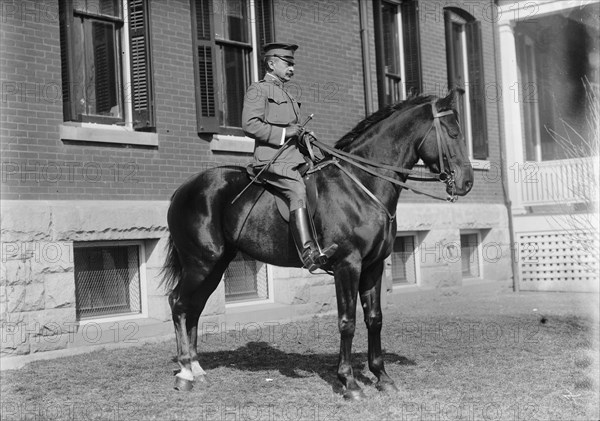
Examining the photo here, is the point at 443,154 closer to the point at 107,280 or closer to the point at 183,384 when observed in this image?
the point at 183,384

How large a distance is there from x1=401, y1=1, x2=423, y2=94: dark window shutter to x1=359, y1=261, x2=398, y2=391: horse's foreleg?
329 inches

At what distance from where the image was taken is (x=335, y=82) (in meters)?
13.1

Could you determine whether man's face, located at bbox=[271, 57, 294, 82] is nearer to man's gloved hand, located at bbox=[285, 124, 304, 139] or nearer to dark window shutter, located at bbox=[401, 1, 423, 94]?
man's gloved hand, located at bbox=[285, 124, 304, 139]

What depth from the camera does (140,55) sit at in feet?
33.9

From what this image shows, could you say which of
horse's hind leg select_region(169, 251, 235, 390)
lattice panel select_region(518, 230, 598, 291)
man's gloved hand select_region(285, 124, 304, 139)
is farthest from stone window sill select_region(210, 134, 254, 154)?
lattice panel select_region(518, 230, 598, 291)

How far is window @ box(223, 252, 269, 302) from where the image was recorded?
11438 millimetres

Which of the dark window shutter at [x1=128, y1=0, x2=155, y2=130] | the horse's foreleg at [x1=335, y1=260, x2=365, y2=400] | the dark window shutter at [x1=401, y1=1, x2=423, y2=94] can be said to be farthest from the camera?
the dark window shutter at [x1=401, y1=1, x2=423, y2=94]

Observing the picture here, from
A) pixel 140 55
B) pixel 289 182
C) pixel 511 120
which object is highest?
pixel 140 55

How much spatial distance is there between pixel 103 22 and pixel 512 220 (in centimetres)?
1029

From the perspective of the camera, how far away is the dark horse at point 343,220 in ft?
22.7

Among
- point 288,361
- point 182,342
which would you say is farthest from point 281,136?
point 288,361

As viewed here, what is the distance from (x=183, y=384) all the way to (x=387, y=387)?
1922 millimetres

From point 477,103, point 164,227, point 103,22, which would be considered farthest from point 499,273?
point 103,22

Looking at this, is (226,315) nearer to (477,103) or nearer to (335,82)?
(335,82)
